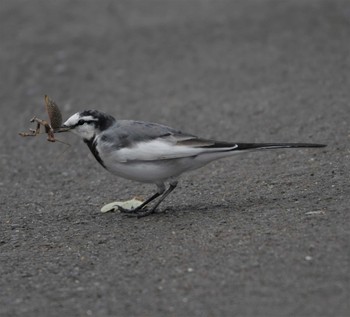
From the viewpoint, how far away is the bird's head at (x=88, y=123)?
20.1 ft

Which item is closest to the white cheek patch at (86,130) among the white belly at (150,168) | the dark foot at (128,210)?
the white belly at (150,168)

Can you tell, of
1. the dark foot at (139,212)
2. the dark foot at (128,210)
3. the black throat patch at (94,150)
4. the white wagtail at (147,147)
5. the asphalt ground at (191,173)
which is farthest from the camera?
the dark foot at (128,210)

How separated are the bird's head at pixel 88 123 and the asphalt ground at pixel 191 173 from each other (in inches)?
30.7

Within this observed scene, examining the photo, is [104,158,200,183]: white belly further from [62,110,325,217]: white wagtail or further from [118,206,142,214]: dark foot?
[118,206,142,214]: dark foot

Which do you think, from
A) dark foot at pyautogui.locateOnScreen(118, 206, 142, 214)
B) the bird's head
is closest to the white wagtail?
the bird's head

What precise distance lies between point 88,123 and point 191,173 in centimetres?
183

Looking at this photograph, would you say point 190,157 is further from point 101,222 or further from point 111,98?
point 111,98

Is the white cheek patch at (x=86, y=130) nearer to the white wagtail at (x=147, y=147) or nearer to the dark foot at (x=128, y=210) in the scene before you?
the white wagtail at (x=147, y=147)

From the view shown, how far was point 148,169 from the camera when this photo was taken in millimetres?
5953

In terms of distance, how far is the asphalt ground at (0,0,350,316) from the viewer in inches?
178

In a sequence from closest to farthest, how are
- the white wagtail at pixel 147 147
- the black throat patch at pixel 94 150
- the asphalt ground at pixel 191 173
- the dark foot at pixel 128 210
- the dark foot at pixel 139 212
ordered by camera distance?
the asphalt ground at pixel 191 173
the white wagtail at pixel 147 147
the black throat patch at pixel 94 150
the dark foot at pixel 139 212
the dark foot at pixel 128 210

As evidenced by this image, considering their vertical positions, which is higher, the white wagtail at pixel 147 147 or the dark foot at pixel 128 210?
the white wagtail at pixel 147 147

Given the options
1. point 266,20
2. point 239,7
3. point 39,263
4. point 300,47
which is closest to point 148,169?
point 39,263

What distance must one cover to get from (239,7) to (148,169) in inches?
341
